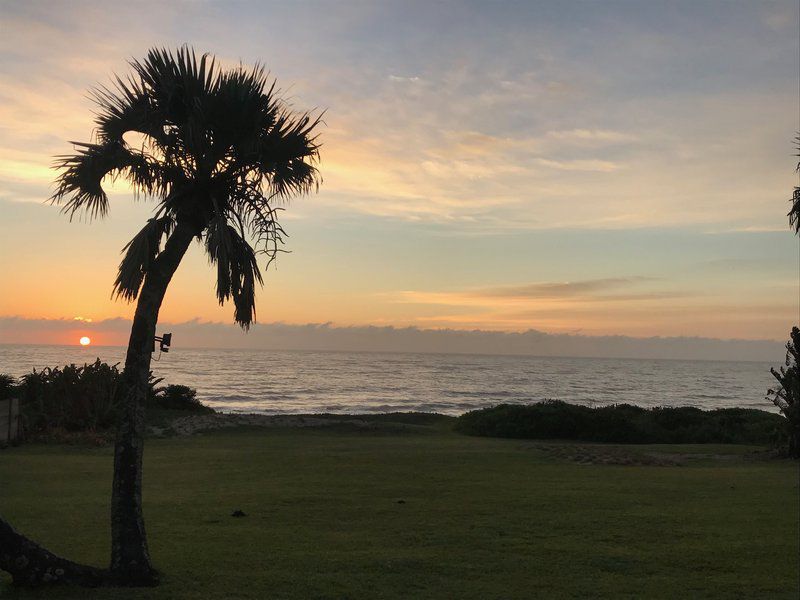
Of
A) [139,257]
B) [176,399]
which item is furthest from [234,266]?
[176,399]

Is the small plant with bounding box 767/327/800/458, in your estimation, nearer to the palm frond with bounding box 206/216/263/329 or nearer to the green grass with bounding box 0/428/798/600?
the green grass with bounding box 0/428/798/600

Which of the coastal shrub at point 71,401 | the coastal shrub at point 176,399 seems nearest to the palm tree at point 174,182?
the coastal shrub at point 71,401

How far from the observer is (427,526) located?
429 inches

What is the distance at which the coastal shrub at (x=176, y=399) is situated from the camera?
3619 cm

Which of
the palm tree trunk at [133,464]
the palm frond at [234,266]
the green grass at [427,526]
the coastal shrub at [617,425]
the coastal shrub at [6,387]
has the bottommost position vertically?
the coastal shrub at [617,425]

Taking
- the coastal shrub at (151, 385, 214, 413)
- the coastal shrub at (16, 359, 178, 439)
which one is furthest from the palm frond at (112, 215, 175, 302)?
the coastal shrub at (151, 385, 214, 413)

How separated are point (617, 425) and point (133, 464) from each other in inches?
1097

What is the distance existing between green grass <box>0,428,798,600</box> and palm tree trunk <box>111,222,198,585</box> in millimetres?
390


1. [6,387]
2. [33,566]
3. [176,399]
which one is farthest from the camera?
[176,399]

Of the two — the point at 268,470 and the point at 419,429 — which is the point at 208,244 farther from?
the point at 419,429

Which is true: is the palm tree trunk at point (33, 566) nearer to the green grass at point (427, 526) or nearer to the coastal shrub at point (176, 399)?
the green grass at point (427, 526)

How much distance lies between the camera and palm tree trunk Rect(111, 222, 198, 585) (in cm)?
739

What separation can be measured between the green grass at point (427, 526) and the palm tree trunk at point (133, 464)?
39cm

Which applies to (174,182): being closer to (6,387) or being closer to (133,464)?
(133,464)
